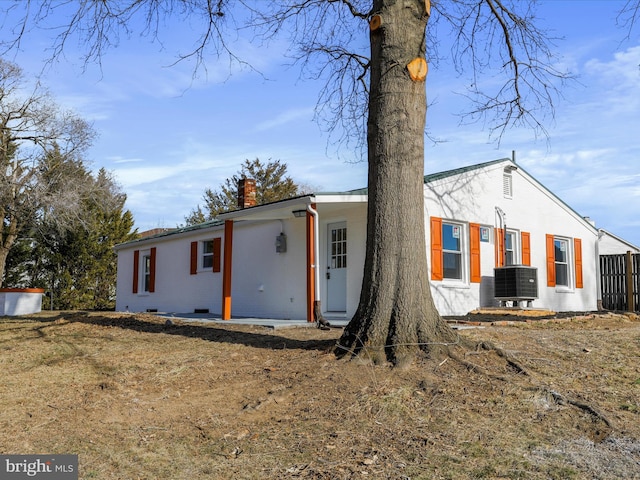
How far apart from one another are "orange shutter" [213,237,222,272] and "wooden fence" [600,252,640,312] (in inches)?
435

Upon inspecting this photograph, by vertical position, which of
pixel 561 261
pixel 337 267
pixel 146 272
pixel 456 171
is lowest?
pixel 337 267

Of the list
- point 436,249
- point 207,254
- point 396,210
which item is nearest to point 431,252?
point 436,249

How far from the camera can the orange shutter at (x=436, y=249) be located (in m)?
12.1

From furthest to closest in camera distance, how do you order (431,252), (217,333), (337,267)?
(337,267), (431,252), (217,333)

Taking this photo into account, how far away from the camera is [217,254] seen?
50.4ft

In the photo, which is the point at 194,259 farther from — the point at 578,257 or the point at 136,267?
the point at 578,257

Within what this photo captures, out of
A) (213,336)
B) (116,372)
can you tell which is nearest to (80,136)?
(213,336)

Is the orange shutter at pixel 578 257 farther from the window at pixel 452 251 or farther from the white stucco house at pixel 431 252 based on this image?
the window at pixel 452 251

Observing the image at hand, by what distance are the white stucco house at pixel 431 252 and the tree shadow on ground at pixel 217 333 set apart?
71.4 inches

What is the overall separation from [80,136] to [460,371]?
22.3m

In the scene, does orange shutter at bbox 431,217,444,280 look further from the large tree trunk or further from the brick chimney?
the large tree trunk

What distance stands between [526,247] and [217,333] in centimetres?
872

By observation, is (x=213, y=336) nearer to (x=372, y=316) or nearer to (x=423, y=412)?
(x=372, y=316)

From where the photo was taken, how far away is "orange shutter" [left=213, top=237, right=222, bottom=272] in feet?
50.1
